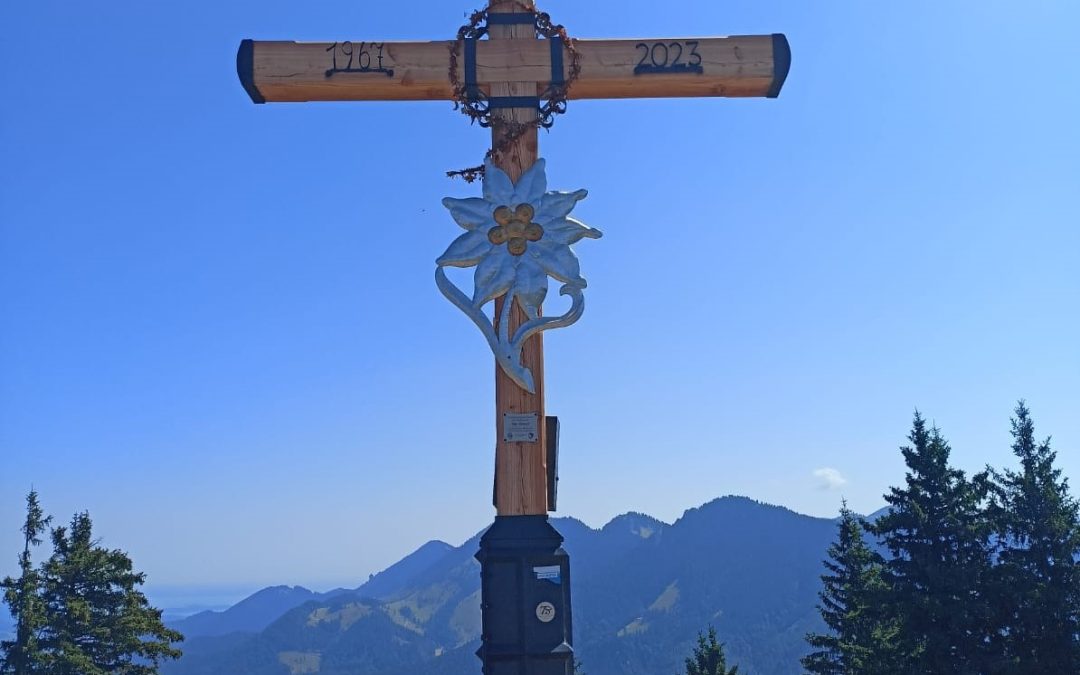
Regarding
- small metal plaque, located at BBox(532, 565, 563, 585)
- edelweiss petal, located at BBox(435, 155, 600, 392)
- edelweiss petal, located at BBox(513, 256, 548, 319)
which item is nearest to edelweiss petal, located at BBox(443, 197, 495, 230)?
edelweiss petal, located at BBox(435, 155, 600, 392)

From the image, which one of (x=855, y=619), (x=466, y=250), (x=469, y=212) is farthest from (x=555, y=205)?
(x=855, y=619)

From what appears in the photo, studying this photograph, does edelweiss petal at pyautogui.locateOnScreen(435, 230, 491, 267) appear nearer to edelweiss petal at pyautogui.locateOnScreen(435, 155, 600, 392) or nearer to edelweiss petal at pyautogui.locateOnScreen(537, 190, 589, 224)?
edelweiss petal at pyautogui.locateOnScreen(435, 155, 600, 392)

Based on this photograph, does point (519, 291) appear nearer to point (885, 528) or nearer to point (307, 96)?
point (307, 96)

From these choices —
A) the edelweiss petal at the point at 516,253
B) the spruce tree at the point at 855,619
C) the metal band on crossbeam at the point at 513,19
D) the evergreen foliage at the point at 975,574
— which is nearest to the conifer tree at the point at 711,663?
the spruce tree at the point at 855,619

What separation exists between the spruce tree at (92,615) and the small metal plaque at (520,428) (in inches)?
1048

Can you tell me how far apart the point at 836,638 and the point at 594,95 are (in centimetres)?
2420

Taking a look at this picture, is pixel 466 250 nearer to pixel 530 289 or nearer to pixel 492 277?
pixel 492 277

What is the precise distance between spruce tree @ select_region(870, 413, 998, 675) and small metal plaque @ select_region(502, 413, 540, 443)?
15436mm

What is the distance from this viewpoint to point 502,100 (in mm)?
7445

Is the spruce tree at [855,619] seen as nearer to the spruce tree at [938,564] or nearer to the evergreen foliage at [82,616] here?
the spruce tree at [938,564]

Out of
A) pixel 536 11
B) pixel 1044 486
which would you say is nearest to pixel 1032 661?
pixel 1044 486

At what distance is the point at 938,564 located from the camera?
69.6 ft

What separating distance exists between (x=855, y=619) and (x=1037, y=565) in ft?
23.1

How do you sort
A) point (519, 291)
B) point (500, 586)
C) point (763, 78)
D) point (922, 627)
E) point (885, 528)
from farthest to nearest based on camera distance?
point (885, 528), point (922, 627), point (763, 78), point (519, 291), point (500, 586)
